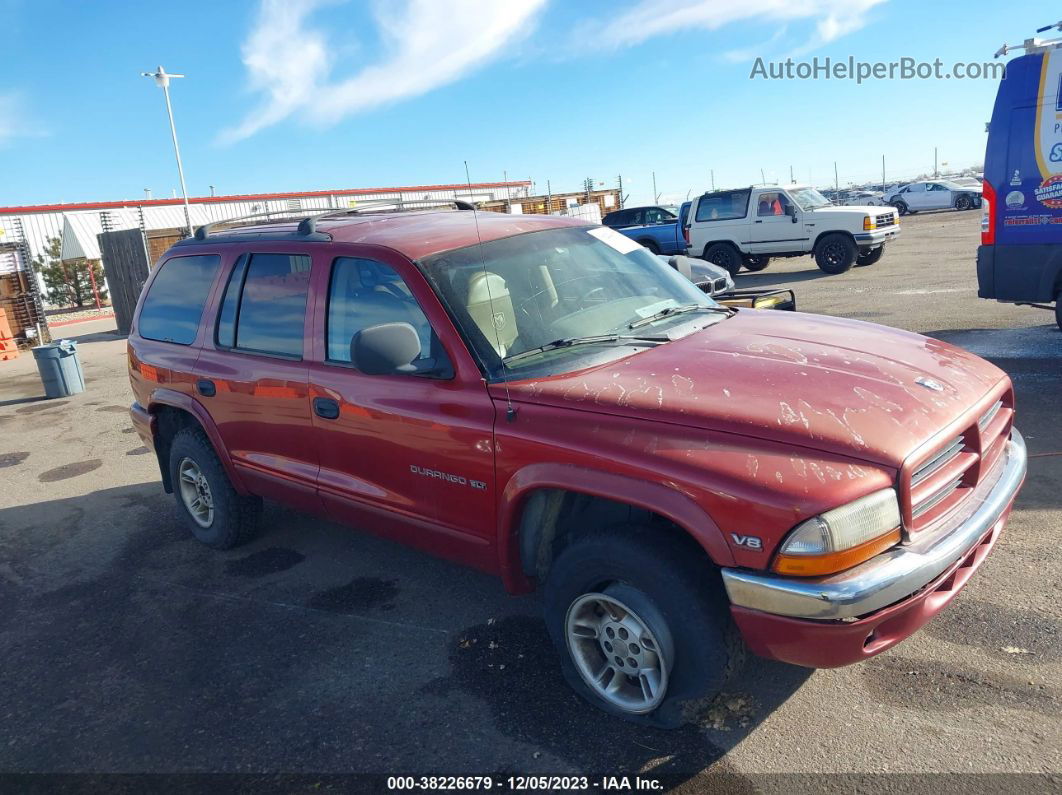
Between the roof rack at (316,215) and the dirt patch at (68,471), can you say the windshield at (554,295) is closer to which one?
the roof rack at (316,215)

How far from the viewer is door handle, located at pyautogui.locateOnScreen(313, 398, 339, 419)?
3.71 m

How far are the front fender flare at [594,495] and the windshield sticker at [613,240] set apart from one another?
1677mm

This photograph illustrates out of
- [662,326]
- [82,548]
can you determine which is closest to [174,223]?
[82,548]

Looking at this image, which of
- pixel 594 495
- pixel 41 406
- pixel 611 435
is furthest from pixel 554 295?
pixel 41 406

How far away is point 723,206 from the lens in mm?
17469

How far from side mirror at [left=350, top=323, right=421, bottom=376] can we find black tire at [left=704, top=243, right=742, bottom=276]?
50.6ft

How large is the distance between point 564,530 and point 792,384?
3.58 ft

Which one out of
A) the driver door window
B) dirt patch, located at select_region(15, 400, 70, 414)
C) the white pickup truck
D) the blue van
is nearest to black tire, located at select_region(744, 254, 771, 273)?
the white pickup truck

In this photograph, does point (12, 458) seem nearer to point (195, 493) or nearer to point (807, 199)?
point (195, 493)

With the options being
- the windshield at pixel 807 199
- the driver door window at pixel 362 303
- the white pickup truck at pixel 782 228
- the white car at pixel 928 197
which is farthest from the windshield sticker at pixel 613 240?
the white car at pixel 928 197

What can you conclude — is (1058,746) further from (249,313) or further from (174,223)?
(174,223)

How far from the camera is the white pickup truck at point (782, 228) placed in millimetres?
15852

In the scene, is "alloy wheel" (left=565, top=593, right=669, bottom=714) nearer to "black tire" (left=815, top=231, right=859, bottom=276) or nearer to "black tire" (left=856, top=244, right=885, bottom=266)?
"black tire" (left=815, top=231, right=859, bottom=276)

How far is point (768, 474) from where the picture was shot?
243cm
